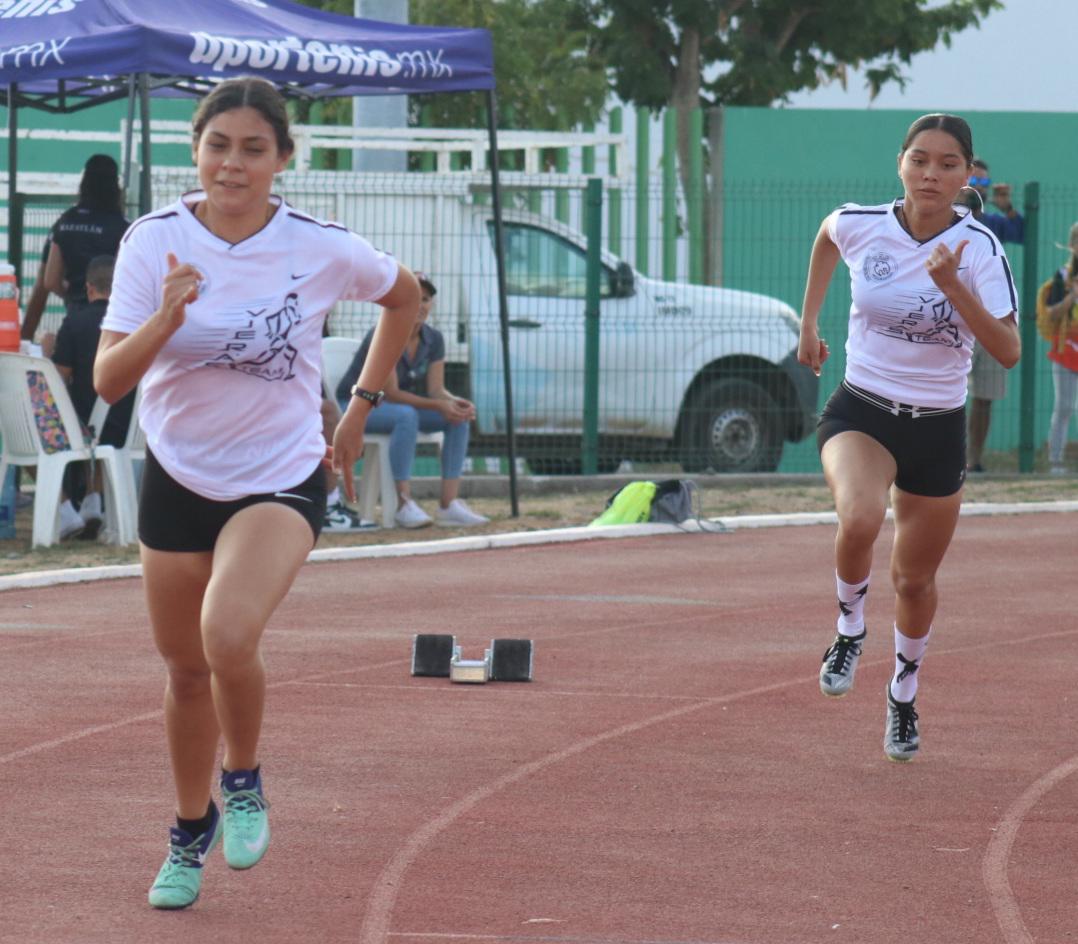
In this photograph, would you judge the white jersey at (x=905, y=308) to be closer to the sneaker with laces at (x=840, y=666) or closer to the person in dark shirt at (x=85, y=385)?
the sneaker with laces at (x=840, y=666)

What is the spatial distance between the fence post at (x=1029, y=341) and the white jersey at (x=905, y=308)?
1112cm

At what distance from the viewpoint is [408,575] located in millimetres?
11703

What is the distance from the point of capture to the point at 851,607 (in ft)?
23.7

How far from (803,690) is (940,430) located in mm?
1800

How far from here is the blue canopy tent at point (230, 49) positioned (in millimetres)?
12117

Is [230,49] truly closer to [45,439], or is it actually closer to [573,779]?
[45,439]

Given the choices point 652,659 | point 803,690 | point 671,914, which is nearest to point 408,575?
point 652,659

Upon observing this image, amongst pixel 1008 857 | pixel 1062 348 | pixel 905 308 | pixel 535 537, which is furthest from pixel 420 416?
pixel 1008 857

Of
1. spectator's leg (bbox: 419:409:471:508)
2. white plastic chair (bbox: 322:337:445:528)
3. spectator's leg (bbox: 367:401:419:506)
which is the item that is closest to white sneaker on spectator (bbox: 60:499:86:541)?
white plastic chair (bbox: 322:337:445:528)

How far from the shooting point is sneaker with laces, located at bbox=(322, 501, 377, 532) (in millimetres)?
13531

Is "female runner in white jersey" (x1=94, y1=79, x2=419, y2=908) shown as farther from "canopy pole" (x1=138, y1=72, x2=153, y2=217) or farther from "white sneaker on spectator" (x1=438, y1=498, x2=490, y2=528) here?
"white sneaker on spectator" (x1=438, y1=498, x2=490, y2=528)

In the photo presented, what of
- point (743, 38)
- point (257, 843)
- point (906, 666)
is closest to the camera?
point (257, 843)

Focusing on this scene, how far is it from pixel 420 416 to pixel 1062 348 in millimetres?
6183

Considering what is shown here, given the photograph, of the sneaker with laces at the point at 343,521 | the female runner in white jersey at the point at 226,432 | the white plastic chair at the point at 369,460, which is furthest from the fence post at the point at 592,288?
the female runner in white jersey at the point at 226,432
